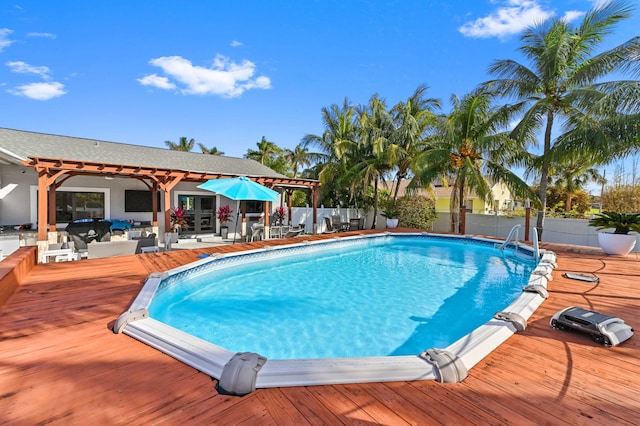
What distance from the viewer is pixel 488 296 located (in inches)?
268

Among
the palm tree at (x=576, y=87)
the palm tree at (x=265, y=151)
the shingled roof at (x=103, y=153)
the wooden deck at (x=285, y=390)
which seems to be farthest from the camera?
the palm tree at (x=265, y=151)

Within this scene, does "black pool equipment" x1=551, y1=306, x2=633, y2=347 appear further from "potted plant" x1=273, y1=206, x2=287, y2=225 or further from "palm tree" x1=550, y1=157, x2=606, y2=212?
"palm tree" x1=550, y1=157, x2=606, y2=212

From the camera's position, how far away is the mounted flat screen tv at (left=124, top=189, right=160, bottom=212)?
13.9m

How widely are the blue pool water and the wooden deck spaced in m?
1.75

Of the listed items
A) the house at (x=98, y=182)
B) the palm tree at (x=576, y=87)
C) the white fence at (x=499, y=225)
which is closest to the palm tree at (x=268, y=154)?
the white fence at (x=499, y=225)

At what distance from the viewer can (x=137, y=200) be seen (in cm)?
1419

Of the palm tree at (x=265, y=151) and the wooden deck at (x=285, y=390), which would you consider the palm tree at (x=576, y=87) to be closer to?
the wooden deck at (x=285, y=390)

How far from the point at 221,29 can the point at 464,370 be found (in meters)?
15.1

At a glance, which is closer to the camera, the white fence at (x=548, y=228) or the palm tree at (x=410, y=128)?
the white fence at (x=548, y=228)

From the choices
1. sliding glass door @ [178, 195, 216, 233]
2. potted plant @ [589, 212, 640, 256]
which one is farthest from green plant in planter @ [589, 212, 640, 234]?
sliding glass door @ [178, 195, 216, 233]

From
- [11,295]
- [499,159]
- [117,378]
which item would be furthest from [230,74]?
[117,378]

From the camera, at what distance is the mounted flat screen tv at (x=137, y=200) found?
13.9 m

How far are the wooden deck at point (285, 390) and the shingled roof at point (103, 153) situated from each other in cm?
837

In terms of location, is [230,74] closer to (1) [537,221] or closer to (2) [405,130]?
(2) [405,130]
